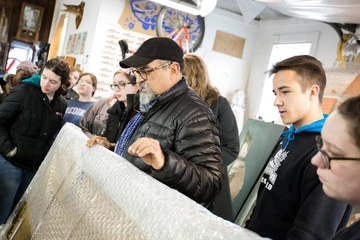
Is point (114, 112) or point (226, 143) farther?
point (226, 143)

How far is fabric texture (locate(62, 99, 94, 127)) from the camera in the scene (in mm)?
3467

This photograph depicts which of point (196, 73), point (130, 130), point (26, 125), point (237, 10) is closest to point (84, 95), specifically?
point (26, 125)

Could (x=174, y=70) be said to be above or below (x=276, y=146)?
above

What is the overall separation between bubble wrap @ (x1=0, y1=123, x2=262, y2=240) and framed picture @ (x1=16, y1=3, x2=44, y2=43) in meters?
8.34

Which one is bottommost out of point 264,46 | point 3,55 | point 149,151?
point 3,55

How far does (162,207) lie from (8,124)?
2022 mm

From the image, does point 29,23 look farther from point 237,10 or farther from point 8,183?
point 8,183

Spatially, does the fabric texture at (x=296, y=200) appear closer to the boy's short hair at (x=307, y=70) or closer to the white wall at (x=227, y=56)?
the boy's short hair at (x=307, y=70)

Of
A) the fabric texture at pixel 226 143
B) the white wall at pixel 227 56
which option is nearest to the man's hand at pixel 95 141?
the fabric texture at pixel 226 143

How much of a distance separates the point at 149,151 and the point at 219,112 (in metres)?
1.47

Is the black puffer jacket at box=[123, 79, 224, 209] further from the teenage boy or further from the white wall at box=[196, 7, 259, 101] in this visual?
the white wall at box=[196, 7, 259, 101]

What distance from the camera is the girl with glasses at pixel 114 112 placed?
7.56 ft

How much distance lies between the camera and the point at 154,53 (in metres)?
1.68

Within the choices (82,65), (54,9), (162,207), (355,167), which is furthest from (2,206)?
(54,9)
